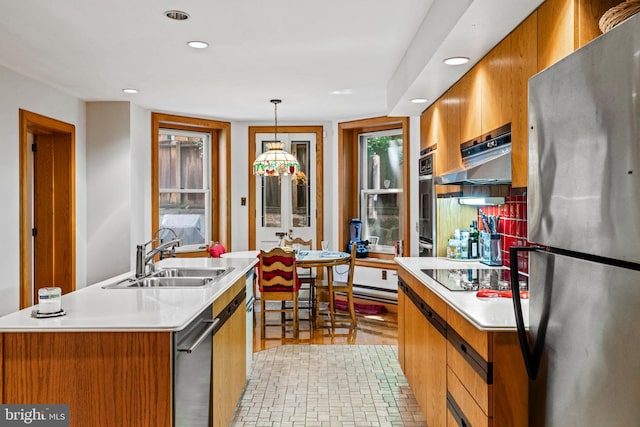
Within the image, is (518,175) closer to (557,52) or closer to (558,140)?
(557,52)

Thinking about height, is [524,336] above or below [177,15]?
below

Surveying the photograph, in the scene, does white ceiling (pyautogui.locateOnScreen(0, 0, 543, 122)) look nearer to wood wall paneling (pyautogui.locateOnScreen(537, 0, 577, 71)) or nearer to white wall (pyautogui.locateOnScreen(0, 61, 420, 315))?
wood wall paneling (pyautogui.locateOnScreen(537, 0, 577, 71))

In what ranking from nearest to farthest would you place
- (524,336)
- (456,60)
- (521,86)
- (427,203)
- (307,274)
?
(524,336) → (521,86) → (456,60) → (427,203) → (307,274)

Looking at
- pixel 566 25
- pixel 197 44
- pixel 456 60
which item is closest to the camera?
pixel 566 25

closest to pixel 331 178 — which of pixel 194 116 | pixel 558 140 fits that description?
pixel 194 116

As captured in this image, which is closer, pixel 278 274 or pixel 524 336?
pixel 524 336

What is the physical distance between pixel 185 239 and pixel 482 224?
3913mm

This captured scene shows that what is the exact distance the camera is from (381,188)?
6359mm

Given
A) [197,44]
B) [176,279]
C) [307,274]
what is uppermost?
[197,44]

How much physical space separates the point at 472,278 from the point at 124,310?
1832mm

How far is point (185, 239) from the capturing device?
638 cm

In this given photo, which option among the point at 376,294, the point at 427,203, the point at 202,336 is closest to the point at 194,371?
the point at 202,336

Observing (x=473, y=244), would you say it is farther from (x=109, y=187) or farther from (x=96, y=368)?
(x=109, y=187)

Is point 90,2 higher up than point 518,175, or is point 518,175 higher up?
point 90,2
